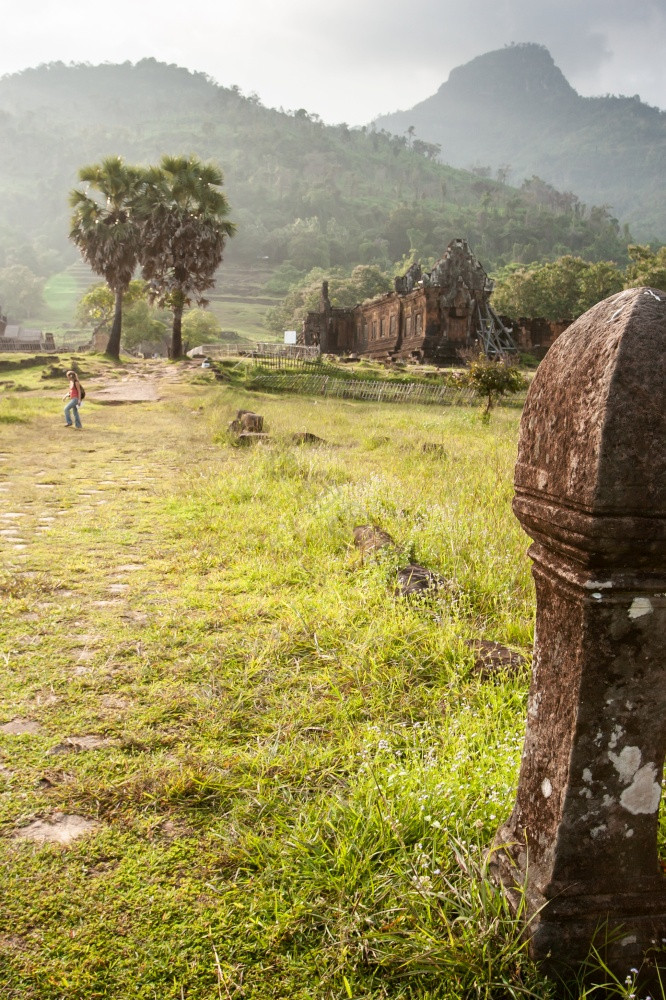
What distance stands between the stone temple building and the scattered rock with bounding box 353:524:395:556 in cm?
3401

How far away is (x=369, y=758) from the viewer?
89.0 inches

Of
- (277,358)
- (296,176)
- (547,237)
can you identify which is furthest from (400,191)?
(277,358)

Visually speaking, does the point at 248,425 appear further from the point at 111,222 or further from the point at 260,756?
the point at 111,222

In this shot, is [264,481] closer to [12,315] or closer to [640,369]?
[640,369]

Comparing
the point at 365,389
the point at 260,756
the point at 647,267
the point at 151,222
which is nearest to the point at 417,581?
the point at 260,756

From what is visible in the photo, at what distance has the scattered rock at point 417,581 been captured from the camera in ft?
12.2

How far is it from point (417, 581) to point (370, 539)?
3.01 ft

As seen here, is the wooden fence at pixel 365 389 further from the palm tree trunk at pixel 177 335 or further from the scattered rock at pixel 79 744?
the scattered rock at pixel 79 744

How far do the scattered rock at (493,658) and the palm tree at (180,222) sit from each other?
34740 mm

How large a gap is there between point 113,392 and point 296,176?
181630 millimetres

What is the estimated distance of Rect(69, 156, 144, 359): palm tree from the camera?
3350 cm

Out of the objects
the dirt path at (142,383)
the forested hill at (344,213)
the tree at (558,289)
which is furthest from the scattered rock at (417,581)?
the forested hill at (344,213)

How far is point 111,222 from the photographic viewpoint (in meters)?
34.5

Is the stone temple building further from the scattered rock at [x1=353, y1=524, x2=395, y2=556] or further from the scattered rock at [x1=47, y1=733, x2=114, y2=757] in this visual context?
the scattered rock at [x1=47, y1=733, x2=114, y2=757]
